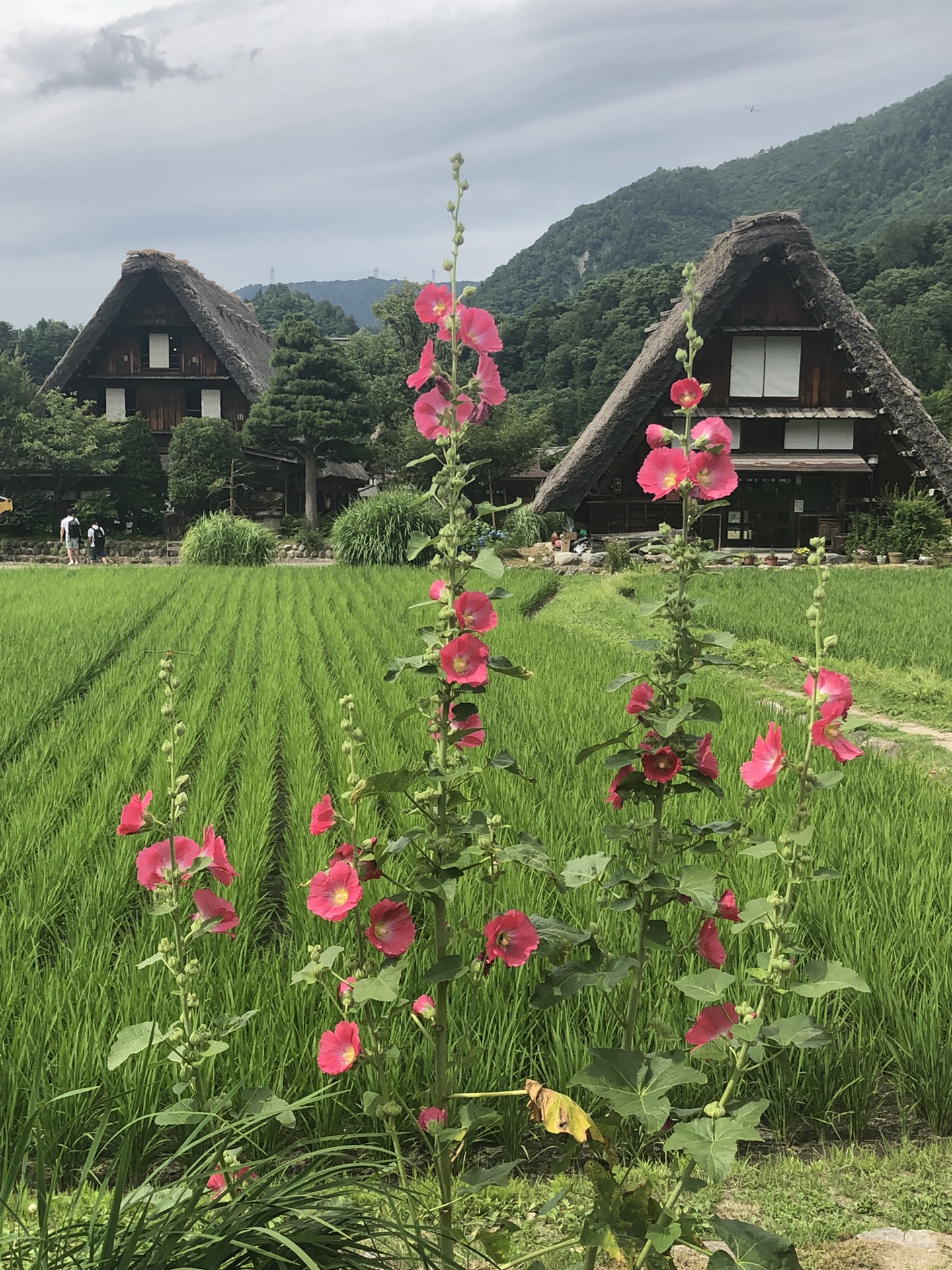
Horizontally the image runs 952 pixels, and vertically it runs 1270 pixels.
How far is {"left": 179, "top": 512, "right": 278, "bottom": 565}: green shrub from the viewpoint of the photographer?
14039 mm

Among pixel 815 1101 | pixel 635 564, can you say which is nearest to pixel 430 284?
pixel 815 1101

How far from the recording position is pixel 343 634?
6535 millimetres

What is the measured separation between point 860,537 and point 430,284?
46.4 ft

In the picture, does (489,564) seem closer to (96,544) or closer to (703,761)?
(703,761)

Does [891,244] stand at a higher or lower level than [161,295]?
higher

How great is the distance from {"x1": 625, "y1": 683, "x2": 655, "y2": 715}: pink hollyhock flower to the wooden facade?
12.2 m

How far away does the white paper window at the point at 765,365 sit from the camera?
13859mm

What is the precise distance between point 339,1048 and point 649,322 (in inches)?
1222

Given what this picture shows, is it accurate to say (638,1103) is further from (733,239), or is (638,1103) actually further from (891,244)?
(891,244)

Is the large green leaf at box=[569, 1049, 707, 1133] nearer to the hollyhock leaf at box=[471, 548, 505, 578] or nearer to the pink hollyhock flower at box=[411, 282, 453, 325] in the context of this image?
the hollyhock leaf at box=[471, 548, 505, 578]

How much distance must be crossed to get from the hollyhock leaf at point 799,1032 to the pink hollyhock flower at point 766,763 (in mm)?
256

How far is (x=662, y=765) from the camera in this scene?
109 centimetres

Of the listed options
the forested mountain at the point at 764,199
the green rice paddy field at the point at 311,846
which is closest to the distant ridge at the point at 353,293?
the forested mountain at the point at 764,199

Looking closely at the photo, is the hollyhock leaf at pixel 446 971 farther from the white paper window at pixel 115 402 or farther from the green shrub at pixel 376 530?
the white paper window at pixel 115 402
